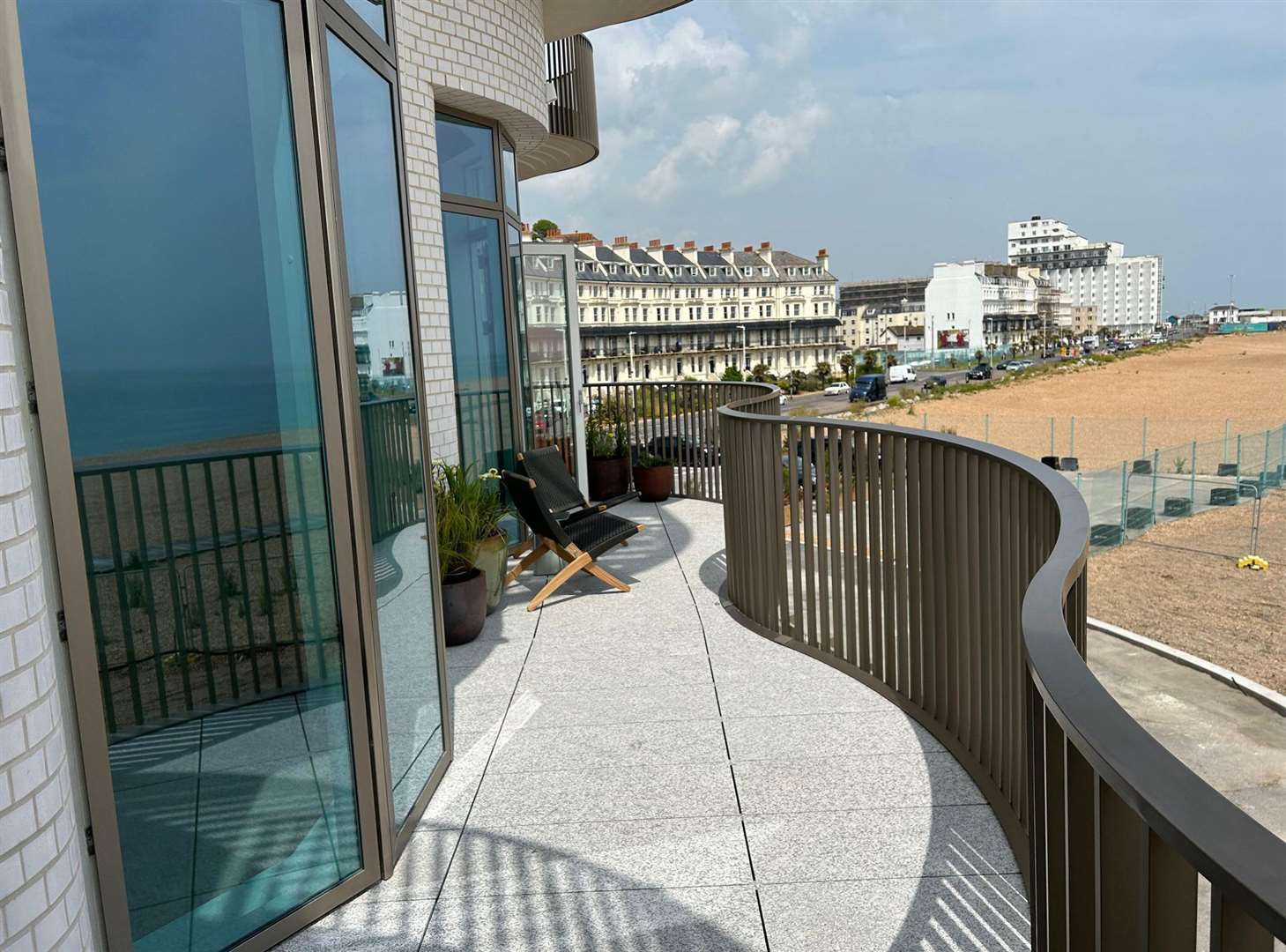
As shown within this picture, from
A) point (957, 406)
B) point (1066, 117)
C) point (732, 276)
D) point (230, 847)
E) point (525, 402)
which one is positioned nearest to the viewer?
point (230, 847)

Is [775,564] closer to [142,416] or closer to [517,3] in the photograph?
[142,416]

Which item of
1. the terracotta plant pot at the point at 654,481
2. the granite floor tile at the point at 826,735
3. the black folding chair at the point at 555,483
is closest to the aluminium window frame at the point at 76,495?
the granite floor tile at the point at 826,735

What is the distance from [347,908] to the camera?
3072 mm

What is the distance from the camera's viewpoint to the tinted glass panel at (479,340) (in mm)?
7613

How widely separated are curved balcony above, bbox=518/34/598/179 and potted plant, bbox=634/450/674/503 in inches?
136

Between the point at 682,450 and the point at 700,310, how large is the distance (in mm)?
101648

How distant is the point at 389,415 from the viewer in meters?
3.59

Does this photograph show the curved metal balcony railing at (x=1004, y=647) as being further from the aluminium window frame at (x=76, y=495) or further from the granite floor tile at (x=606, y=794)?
the aluminium window frame at (x=76, y=495)

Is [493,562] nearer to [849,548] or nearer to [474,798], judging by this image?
[849,548]

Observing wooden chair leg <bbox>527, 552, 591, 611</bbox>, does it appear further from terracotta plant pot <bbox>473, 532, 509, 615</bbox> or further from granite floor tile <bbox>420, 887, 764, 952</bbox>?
granite floor tile <bbox>420, 887, 764, 952</bbox>

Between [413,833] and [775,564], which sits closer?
[413,833]

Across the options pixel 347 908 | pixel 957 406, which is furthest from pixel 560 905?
pixel 957 406

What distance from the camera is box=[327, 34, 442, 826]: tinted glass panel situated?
3301mm

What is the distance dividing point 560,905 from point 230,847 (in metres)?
0.95
